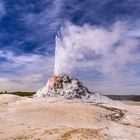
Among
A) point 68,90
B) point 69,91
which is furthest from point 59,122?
point 68,90

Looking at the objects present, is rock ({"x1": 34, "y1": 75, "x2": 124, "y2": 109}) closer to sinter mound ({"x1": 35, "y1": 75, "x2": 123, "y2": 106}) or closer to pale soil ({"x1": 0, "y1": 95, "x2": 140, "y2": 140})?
sinter mound ({"x1": 35, "y1": 75, "x2": 123, "y2": 106})

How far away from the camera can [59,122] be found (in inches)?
1246

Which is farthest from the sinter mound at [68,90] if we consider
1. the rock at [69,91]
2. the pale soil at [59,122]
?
the pale soil at [59,122]

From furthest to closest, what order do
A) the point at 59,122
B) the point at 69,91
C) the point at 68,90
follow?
the point at 68,90 < the point at 69,91 < the point at 59,122

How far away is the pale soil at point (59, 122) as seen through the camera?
2650 centimetres

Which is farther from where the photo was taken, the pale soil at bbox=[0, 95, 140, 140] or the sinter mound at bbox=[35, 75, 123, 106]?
the sinter mound at bbox=[35, 75, 123, 106]

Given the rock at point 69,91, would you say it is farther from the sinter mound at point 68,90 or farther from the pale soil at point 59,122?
the pale soil at point 59,122

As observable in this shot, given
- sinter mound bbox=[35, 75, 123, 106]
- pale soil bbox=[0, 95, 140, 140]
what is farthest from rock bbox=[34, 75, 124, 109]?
pale soil bbox=[0, 95, 140, 140]

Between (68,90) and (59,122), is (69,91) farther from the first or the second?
(59,122)

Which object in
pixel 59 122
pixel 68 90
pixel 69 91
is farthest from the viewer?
pixel 68 90

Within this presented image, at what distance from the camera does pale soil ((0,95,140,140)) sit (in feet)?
86.9

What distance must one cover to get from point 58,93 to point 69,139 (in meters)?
22.7

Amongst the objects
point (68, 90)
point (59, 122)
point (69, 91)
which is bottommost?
point (59, 122)

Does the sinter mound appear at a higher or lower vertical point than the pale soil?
higher
